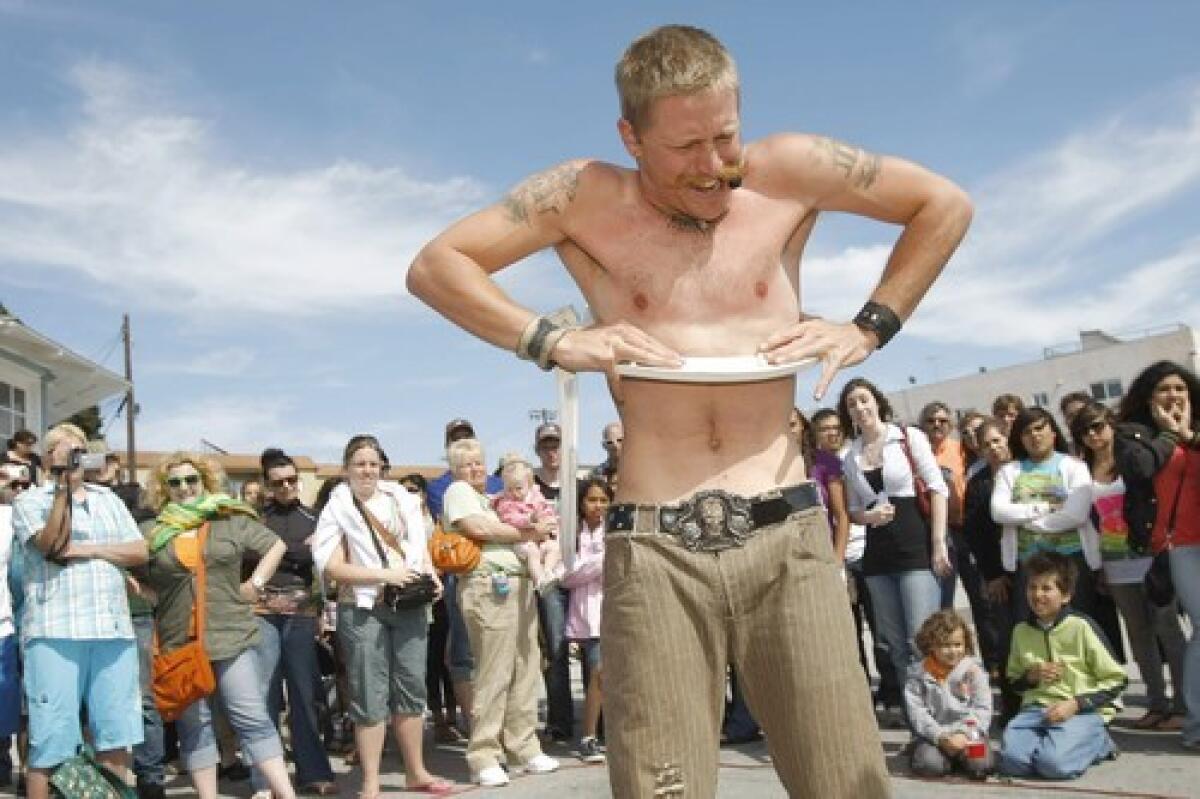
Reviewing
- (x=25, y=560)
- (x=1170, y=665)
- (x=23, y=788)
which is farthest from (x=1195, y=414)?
(x=23, y=788)

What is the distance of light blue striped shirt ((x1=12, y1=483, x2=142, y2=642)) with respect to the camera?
5.77m

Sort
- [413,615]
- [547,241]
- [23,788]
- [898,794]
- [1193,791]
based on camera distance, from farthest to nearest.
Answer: [23,788], [413,615], [898,794], [1193,791], [547,241]

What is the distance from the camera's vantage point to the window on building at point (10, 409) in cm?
1989

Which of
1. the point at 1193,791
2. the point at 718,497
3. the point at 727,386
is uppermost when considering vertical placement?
the point at 727,386

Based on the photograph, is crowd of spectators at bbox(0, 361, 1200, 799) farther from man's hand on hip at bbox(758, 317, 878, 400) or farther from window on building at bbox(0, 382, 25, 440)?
window on building at bbox(0, 382, 25, 440)

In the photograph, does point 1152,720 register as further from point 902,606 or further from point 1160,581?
point 902,606

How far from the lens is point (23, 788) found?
7.30 meters

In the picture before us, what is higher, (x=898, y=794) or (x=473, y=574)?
(x=473, y=574)

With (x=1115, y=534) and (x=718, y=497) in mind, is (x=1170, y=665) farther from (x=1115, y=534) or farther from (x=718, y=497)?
(x=718, y=497)

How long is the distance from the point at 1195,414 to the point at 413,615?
184 inches

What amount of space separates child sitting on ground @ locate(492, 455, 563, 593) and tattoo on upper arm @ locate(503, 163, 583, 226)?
173 inches

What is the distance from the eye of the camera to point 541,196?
2975 mm

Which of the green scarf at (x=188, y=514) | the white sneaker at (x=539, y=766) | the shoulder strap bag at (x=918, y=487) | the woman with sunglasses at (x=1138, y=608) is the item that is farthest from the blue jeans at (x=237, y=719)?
the woman with sunglasses at (x=1138, y=608)

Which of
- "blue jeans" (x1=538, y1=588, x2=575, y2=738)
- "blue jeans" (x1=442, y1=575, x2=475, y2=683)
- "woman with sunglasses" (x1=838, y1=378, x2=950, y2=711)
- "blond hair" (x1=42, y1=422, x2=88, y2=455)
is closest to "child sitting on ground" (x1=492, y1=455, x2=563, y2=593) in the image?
"blue jeans" (x1=538, y1=588, x2=575, y2=738)
